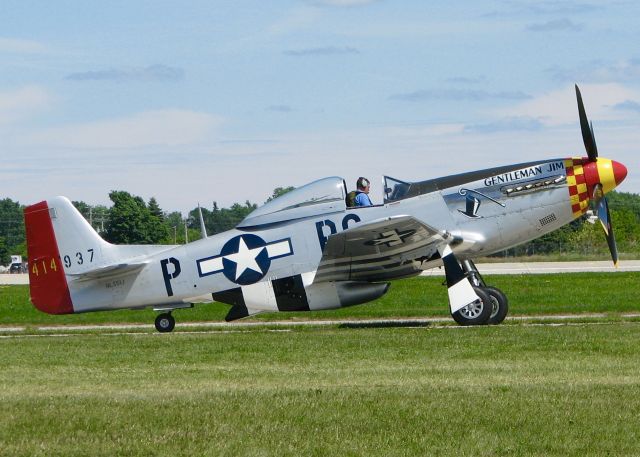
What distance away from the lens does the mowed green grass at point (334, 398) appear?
794cm

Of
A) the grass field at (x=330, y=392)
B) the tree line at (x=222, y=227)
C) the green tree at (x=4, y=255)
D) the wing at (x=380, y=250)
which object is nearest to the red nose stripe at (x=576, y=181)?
the grass field at (x=330, y=392)

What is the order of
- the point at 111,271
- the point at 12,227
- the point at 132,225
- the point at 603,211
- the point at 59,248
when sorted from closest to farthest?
the point at 111,271 → the point at 603,211 → the point at 59,248 → the point at 132,225 → the point at 12,227

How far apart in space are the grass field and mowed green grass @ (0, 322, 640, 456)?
2 cm

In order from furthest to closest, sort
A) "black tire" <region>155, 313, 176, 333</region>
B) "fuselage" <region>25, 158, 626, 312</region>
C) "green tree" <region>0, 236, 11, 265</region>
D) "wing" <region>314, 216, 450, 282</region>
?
1. "green tree" <region>0, 236, 11, 265</region>
2. "black tire" <region>155, 313, 176, 333</region>
3. "fuselage" <region>25, 158, 626, 312</region>
4. "wing" <region>314, 216, 450, 282</region>

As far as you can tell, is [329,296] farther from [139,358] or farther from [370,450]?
[370,450]

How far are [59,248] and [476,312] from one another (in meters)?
7.36

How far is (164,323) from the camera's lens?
766 inches

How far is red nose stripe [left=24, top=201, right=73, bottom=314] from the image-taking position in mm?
18922

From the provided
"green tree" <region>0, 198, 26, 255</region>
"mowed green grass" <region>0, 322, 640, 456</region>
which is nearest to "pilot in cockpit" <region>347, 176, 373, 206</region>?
"mowed green grass" <region>0, 322, 640, 456</region>

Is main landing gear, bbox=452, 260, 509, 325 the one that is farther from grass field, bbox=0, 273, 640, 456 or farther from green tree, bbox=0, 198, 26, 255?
green tree, bbox=0, 198, 26, 255

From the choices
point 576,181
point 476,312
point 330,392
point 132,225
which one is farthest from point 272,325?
point 132,225

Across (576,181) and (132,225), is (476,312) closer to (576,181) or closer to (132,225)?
(576,181)

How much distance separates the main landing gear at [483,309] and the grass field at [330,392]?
0.53 m

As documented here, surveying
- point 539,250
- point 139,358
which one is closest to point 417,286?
point 139,358
